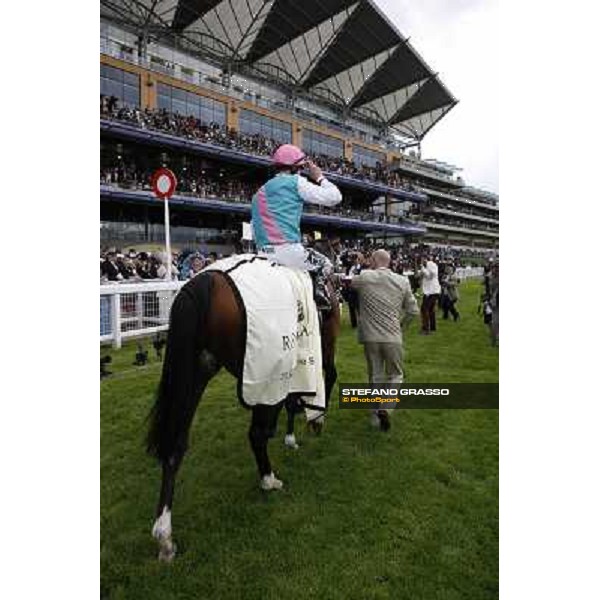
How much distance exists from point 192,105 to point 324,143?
7.04 metres

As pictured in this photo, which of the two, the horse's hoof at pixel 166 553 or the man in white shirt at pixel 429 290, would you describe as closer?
the horse's hoof at pixel 166 553

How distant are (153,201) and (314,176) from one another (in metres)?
12.5

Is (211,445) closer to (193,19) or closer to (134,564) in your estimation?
(134,564)

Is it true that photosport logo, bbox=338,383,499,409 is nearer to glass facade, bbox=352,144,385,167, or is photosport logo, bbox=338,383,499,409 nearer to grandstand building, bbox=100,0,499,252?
grandstand building, bbox=100,0,499,252

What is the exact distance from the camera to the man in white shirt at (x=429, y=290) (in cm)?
806

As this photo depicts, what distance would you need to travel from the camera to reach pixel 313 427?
393cm

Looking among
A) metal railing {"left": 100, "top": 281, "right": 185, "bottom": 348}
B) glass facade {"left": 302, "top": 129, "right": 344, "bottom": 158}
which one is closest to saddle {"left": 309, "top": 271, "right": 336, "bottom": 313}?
metal railing {"left": 100, "top": 281, "right": 185, "bottom": 348}

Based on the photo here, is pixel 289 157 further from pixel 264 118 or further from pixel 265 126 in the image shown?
pixel 264 118

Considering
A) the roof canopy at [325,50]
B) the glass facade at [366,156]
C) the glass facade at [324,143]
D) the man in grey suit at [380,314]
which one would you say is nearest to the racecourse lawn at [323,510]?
the man in grey suit at [380,314]

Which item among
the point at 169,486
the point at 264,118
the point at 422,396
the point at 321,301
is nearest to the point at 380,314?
the point at 321,301

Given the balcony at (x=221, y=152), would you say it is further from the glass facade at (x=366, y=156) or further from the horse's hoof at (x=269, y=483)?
the horse's hoof at (x=269, y=483)

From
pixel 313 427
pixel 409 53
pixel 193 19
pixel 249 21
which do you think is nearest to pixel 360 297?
pixel 313 427

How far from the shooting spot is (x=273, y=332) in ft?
8.11

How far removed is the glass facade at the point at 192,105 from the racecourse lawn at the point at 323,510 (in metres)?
9.96
